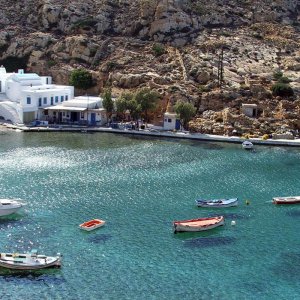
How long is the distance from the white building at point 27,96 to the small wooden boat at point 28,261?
6086 centimetres

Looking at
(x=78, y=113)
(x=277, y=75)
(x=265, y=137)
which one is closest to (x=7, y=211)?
(x=78, y=113)

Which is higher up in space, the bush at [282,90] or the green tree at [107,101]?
the bush at [282,90]

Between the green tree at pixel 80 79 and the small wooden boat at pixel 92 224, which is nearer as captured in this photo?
the small wooden boat at pixel 92 224

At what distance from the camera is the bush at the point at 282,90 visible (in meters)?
105

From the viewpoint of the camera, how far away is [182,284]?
146ft

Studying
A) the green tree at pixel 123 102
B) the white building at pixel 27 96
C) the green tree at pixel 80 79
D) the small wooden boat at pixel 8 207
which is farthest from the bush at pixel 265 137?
the small wooden boat at pixel 8 207

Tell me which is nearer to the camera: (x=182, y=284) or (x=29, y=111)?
(x=182, y=284)

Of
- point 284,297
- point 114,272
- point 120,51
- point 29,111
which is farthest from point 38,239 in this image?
point 120,51

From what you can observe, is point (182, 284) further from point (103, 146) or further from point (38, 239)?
point (103, 146)

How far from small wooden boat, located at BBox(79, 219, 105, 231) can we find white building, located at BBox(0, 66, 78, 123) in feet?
174

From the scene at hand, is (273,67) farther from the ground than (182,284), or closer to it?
farther from the ground

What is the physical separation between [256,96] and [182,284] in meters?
66.3

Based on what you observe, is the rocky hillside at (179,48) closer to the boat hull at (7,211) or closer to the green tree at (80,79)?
the green tree at (80,79)

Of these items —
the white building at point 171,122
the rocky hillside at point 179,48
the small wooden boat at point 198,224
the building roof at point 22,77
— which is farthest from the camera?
the building roof at point 22,77
